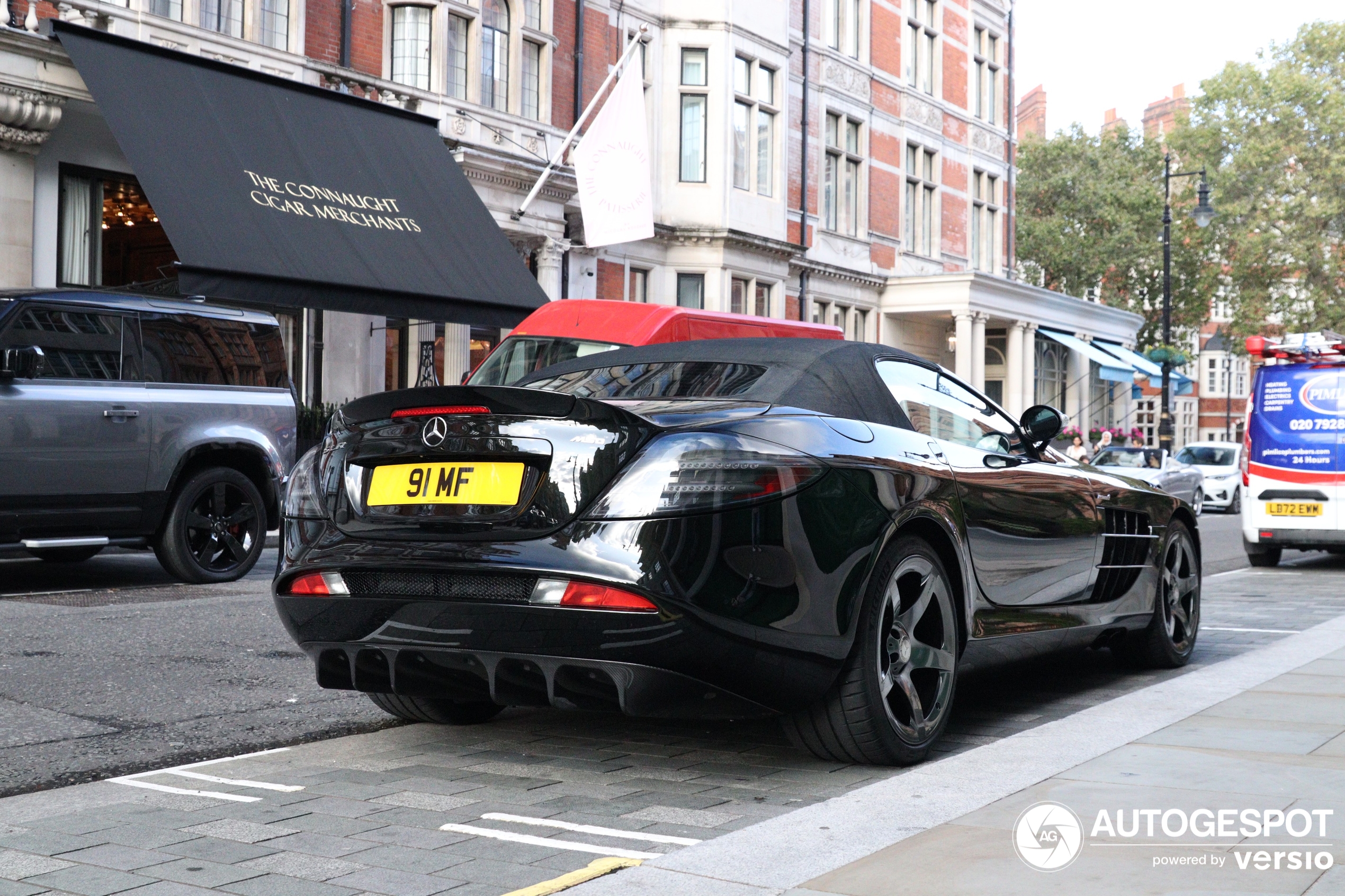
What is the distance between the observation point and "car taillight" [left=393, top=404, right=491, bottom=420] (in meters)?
4.28

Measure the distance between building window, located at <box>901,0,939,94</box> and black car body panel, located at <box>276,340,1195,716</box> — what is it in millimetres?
31416

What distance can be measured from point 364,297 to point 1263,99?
162 feet

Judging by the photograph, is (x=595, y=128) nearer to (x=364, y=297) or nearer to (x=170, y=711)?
(x=364, y=297)

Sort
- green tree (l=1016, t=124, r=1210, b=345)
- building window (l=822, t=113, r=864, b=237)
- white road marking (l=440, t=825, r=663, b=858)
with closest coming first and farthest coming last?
white road marking (l=440, t=825, r=663, b=858) → building window (l=822, t=113, r=864, b=237) → green tree (l=1016, t=124, r=1210, b=345)

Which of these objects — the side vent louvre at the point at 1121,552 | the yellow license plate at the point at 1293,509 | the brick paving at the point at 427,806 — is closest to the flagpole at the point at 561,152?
the yellow license plate at the point at 1293,509

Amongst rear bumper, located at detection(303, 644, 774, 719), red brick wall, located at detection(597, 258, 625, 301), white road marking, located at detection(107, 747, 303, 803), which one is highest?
red brick wall, located at detection(597, 258, 625, 301)

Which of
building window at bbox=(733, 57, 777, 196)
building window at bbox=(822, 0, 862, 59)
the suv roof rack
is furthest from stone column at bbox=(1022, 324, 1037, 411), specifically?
the suv roof rack

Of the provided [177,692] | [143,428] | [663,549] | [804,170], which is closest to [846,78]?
[804,170]

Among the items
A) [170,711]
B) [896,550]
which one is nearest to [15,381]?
[170,711]

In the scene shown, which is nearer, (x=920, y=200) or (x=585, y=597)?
(x=585, y=597)

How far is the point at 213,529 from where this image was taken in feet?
34.3

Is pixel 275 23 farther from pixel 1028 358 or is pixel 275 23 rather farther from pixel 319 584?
pixel 1028 358

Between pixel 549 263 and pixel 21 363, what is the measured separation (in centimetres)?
1392

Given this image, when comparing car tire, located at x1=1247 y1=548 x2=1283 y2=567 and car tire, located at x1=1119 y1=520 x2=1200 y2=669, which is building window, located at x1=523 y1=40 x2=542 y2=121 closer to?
car tire, located at x1=1247 y1=548 x2=1283 y2=567
